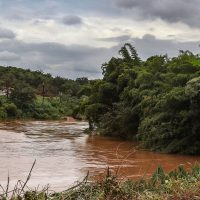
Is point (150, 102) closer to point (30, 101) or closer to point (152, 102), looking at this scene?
point (152, 102)

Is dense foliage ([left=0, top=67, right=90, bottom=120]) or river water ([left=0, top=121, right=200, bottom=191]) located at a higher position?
dense foliage ([left=0, top=67, right=90, bottom=120])

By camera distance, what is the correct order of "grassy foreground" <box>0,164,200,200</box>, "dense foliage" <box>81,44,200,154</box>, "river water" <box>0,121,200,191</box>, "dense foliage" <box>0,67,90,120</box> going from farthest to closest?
1. "dense foliage" <box>0,67,90,120</box>
2. "dense foliage" <box>81,44,200,154</box>
3. "river water" <box>0,121,200,191</box>
4. "grassy foreground" <box>0,164,200,200</box>

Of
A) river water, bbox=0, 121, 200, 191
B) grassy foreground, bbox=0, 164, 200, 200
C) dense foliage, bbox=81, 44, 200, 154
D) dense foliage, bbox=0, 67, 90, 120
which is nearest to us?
grassy foreground, bbox=0, 164, 200, 200

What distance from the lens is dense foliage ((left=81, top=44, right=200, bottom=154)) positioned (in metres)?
19.7

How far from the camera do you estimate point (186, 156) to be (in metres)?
19.6

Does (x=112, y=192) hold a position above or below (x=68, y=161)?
above

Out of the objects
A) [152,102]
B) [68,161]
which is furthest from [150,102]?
[68,161]

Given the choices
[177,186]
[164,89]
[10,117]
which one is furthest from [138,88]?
[10,117]

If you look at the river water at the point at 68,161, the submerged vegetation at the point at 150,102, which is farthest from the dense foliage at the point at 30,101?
the river water at the point at 68,161

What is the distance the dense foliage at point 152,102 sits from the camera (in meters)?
19.7

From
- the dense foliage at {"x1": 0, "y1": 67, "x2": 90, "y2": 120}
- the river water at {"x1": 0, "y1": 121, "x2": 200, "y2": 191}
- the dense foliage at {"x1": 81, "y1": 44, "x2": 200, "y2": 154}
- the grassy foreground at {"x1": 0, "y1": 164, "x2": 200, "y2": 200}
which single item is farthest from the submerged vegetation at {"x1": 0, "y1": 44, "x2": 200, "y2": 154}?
the dense foliage at {"x1": 0, "y1": 67, "x2": 90, "y2": 120}

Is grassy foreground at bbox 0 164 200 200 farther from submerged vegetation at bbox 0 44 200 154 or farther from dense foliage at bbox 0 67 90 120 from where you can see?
dense foliage at bbox 0 67 90 120

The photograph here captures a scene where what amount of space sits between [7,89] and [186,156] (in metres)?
39.5

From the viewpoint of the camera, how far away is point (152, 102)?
22188mm
